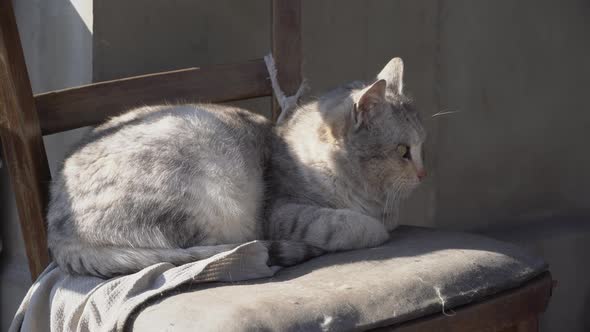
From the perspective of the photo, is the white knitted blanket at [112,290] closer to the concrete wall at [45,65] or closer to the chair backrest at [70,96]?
the chair backrest at [70,96]

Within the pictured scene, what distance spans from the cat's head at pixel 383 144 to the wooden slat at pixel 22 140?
0.85 meters

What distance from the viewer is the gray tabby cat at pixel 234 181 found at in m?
1.71

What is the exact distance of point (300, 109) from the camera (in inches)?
87.1

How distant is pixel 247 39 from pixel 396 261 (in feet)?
3.69

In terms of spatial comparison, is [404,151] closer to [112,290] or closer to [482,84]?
[112,290]

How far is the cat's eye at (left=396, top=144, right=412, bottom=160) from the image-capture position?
Answer: 2037 millimetres

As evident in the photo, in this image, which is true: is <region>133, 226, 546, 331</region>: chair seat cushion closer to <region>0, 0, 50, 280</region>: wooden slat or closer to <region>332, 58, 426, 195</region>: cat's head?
<region>332, 58, 426, 195</region>: cat's head

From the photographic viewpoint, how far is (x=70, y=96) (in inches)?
78.8

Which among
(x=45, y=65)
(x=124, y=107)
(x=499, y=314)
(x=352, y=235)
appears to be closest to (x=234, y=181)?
(x=352, y=235)

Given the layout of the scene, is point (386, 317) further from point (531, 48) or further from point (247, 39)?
point (531, 48)

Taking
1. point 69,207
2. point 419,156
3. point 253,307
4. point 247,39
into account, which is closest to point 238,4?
point 247,39

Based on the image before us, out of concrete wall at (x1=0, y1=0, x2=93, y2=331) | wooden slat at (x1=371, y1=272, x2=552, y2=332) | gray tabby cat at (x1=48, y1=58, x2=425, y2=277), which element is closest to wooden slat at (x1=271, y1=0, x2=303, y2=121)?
gray tabby cat at (x1=48, y1=58, x2=425, y2=277)

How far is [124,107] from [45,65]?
51 centimetres

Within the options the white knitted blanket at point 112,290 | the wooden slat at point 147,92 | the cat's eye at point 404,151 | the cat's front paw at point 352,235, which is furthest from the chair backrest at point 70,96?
the cat's front paw at point 352,235
